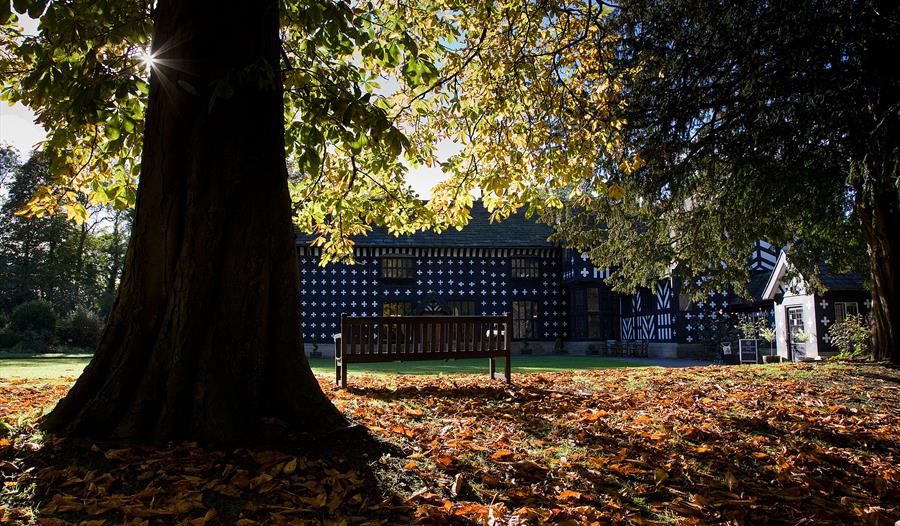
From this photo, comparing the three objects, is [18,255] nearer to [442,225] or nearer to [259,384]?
[442,225]

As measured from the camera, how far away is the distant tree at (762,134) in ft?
29.0

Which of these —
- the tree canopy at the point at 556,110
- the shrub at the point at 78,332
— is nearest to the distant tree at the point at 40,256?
the shrub at the point at 78,332

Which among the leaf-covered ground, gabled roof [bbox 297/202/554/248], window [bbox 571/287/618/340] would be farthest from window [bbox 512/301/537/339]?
the leaf-covered ground

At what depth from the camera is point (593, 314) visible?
3139cm

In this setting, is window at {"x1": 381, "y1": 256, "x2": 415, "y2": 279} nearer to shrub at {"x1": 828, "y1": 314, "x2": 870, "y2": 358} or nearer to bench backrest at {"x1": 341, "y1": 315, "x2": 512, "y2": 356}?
shrub at {"x1": 828, "y1": 314, "x2": 870, "y2": 358}

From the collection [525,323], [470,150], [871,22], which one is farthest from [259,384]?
[525,323]

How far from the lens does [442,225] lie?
30.7ft

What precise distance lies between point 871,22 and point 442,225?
6918 mm

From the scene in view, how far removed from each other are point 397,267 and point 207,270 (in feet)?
87.2

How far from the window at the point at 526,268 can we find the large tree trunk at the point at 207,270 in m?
27.4

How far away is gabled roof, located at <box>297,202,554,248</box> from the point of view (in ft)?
99.1

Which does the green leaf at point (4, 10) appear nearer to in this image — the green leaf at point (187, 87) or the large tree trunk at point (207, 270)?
the large tree trunk at point (207, 270)

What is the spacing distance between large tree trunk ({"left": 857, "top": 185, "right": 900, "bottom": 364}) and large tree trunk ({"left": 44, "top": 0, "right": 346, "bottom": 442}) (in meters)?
10.4

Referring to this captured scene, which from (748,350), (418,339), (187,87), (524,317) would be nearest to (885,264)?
(418,339)
